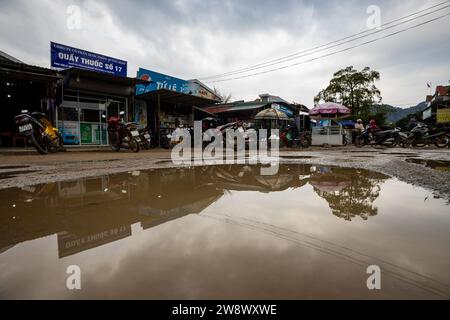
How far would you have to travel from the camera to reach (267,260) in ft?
4.17

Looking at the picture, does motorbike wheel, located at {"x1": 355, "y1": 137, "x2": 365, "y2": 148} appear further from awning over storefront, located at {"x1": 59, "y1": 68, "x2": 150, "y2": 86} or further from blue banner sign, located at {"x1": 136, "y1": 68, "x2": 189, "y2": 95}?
awning over storefront, located at {"x1": 59, "y1": 68, "x2": 150, "y2": 86}

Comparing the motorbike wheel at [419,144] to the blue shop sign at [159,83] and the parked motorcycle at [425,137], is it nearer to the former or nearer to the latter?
the parked motorcycle at [425,137]

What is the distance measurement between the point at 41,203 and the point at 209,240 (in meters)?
1.84

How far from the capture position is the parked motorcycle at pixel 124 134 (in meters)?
9.42

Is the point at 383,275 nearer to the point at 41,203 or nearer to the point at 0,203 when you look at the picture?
the point at 41,203

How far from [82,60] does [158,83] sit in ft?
13.6

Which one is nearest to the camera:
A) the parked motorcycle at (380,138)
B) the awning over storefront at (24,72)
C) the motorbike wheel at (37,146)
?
the motorbike wheel at (37,146)

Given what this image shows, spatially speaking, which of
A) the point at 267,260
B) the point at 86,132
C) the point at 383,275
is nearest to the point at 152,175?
the point at 267,260

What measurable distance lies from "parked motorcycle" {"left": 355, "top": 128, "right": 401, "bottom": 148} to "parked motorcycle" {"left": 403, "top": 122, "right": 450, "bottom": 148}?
2.00ft

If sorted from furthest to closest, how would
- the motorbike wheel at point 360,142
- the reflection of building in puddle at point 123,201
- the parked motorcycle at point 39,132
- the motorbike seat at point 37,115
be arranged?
1. the motorbike wheel at point 360,142
2. the motorbike seat at point 37,115
3. the parked motorcycle at point 39,132
4. the reflection of building in puddle at point 123,201

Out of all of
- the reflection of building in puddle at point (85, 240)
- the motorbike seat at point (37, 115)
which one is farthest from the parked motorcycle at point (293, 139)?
the reflection of building in puddle at point (85, 240)

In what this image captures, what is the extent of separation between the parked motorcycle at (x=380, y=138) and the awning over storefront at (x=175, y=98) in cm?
866

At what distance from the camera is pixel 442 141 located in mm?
12227

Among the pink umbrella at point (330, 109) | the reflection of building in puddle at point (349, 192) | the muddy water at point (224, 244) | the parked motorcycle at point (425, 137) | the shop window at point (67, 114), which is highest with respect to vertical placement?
the pink umbrella at point (330, 109)
